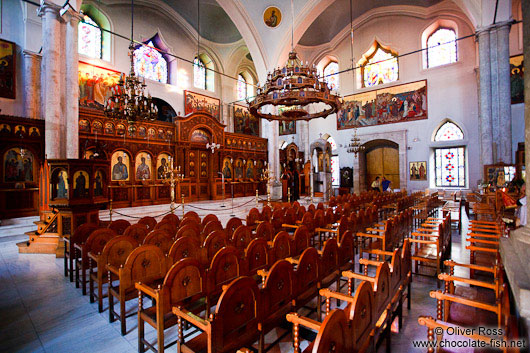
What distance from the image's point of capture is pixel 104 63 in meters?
14.4

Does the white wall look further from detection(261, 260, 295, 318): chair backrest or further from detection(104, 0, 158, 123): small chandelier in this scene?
detection(261, 260, 295, 318): chair backrest

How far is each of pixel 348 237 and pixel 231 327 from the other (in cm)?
234

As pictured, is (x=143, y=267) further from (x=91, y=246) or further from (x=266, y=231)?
(x=266, y=231)

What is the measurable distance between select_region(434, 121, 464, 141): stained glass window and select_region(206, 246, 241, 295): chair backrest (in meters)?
17.5

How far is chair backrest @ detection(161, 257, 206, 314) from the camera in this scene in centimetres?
215

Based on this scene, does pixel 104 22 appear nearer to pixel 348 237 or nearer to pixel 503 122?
pixel 348 237

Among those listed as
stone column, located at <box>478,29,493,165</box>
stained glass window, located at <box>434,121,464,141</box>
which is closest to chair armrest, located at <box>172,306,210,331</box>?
stone column, located at <box>478,29,493,165</box>

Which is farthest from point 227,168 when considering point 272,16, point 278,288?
point 278,288

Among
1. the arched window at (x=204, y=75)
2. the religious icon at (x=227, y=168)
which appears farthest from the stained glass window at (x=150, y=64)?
the religious icon at (x=227, y=168)

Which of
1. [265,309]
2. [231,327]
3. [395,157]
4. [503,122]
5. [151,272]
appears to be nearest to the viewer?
[231,327]

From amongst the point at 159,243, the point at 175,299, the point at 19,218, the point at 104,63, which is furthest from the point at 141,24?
the point at 175,299

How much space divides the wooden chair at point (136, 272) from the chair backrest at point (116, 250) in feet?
0.91

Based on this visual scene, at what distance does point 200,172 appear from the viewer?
50.6 feet

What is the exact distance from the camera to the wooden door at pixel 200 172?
15.1 m
